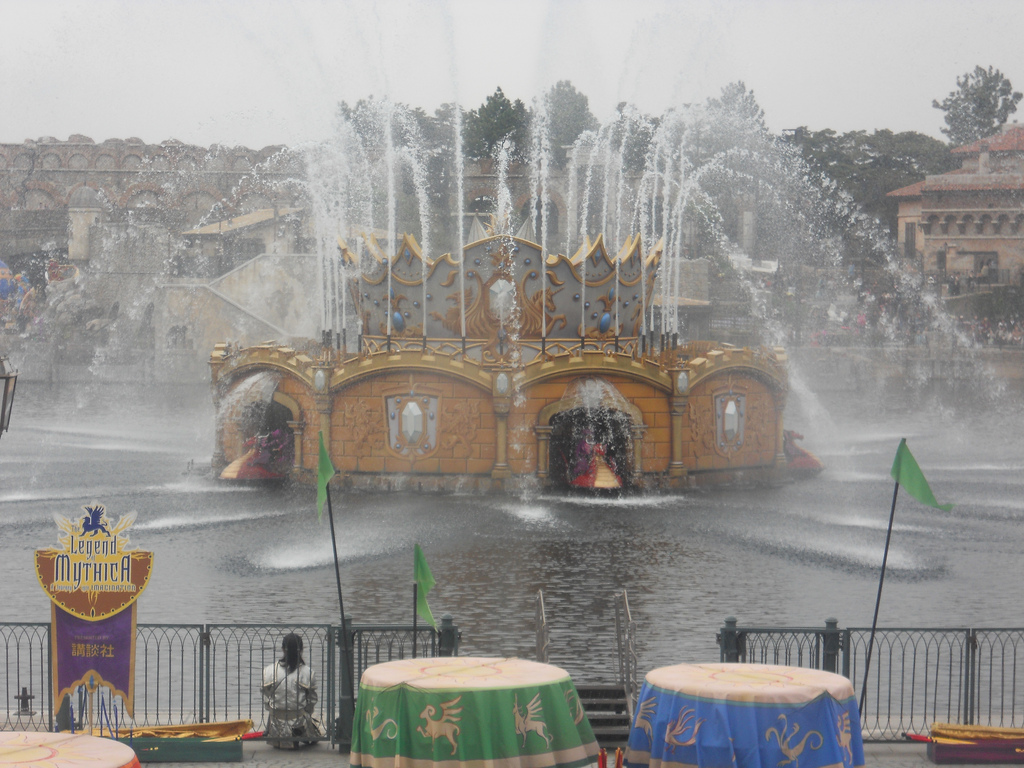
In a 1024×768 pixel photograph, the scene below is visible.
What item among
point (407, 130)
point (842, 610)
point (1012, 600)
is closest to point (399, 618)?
point (842, 610)

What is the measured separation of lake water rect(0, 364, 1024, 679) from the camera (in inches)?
872

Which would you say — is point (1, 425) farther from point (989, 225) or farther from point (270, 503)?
point (989, 225)

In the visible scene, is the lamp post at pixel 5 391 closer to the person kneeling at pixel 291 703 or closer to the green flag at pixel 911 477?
the person kneeling at pixel 291 703

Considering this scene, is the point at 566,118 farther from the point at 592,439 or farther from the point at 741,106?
the point at 592,439

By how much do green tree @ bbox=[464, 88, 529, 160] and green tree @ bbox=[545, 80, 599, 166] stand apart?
2.03 meters

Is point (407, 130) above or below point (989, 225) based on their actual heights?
above

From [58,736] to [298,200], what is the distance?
8254 cm

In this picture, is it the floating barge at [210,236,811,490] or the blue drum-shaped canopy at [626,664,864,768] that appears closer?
the blue drum-shaped canopy at [626,664,864,768]

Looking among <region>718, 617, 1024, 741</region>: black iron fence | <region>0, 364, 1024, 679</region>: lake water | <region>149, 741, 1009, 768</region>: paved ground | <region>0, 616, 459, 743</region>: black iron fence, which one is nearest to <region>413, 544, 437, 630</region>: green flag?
<region>0, 616, 459, 743</region>: black iron fence

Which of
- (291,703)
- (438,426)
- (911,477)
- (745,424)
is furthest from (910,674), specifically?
(745,424)

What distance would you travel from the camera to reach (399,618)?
21.8 meters

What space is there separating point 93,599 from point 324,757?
287 centimetres

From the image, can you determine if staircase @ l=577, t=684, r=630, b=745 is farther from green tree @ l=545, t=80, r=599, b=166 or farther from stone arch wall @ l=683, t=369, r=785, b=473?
green tree @ l=545, t=80, r=599, b=166

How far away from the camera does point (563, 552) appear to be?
2758cm
